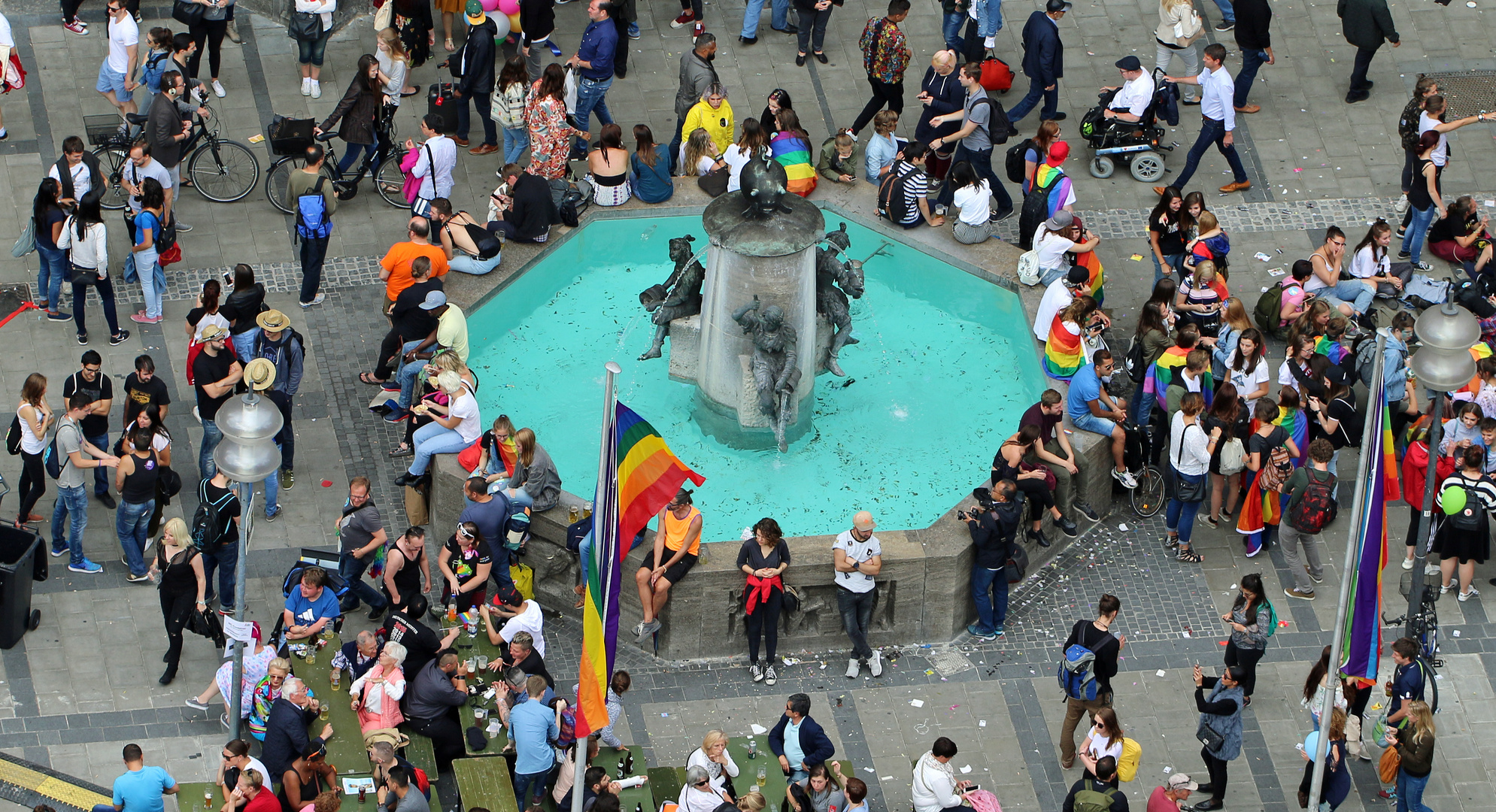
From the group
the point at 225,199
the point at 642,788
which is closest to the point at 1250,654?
the point at 642,788

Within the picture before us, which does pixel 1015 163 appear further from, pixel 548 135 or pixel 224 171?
pixel 224 171

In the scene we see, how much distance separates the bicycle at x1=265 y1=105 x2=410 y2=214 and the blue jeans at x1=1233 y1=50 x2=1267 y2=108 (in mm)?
8932

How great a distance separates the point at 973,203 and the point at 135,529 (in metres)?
8.22

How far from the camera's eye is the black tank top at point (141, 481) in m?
18.5

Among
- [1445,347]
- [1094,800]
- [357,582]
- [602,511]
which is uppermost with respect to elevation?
[1445,347]

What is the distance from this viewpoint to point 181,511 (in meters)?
19.8

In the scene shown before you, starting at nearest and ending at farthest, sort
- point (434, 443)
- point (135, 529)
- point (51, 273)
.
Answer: point (135, 529) < point (434, 443) < point (51, 273)

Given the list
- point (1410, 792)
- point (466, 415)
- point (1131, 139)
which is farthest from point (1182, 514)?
point (466, 415)

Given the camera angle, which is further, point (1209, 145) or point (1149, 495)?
point (1209, 145)

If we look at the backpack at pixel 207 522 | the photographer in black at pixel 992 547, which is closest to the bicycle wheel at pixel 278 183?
the backpack at pixel 207 522

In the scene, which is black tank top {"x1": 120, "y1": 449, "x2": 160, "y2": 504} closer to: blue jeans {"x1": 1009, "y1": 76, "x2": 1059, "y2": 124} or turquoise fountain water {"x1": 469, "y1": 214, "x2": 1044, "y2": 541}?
turquoise fountain water {"x1": 469, "y1": 214, "x2": 1044, "y2": 541}

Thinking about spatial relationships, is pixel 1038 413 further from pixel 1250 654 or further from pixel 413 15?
pixel 413 15

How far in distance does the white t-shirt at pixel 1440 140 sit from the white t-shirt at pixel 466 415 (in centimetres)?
1005

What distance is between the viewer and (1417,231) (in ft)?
76.0
